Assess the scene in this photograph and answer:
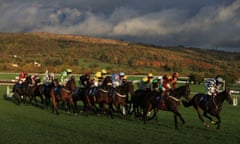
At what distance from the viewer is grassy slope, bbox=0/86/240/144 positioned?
1161 centimetres

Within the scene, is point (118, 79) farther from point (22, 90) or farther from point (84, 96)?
point (22, 90)

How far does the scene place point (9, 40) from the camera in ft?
439

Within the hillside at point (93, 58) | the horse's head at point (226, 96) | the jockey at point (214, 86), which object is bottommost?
the hillside at point (93, 58)

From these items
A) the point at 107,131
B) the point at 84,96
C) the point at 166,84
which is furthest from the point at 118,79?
the point at 107,131

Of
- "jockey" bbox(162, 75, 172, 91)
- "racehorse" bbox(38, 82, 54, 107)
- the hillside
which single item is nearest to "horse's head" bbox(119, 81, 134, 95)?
"jockey" bbox(162, 75, 172, 91)

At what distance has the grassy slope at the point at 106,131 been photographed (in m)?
11.6

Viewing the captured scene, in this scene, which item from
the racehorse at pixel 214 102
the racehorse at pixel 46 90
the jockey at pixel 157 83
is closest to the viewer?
the racehorse at pixel 214 102

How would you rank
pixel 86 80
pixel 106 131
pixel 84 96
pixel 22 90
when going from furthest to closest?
pixel 22 90
pixel 86 80
pixel 84 96
pixel 106 131

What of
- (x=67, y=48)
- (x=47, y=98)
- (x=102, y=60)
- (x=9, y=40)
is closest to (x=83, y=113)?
(x=47, y=98)

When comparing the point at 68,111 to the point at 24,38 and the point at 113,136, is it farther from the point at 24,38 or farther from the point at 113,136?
the point at 24,38

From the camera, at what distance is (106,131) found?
13.3m

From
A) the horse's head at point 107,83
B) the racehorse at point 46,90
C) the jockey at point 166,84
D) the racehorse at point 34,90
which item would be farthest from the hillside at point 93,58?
the jockey at point 166,84

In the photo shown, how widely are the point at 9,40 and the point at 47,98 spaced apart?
116 meters

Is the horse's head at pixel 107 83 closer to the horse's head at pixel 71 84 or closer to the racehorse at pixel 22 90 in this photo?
the horse's head at pixel 71 84
